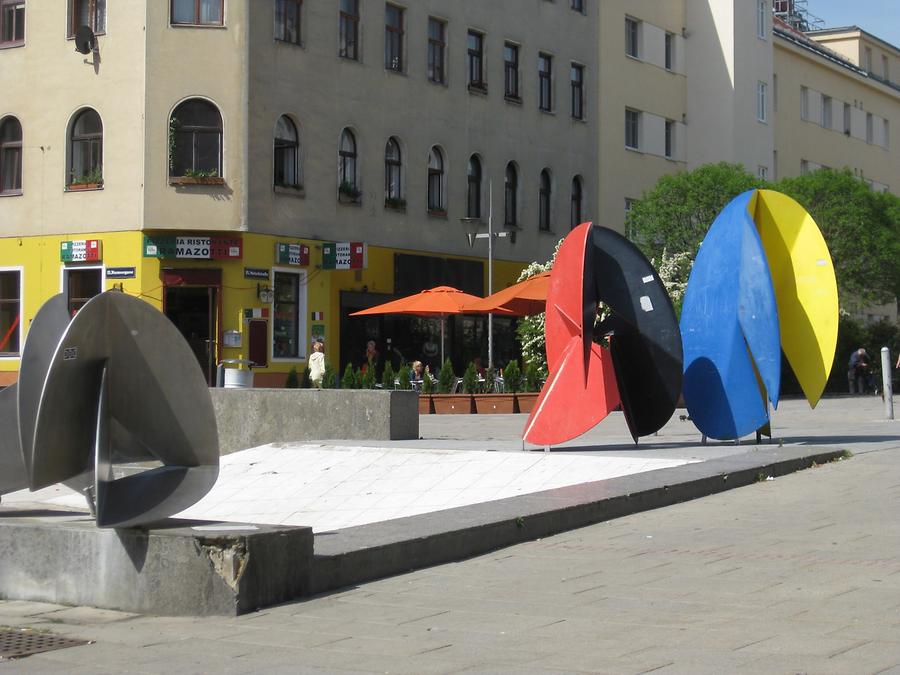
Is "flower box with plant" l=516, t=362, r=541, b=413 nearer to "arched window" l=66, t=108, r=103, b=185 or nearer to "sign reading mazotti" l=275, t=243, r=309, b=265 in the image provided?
"sign reading mazotti" l=275, t=243, r=309, b=265

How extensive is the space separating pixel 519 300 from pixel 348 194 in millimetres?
7117

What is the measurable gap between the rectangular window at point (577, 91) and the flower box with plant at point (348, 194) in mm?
11623

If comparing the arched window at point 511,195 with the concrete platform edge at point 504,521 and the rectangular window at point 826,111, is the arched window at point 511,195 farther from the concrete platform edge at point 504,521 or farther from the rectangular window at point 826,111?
the concrete platform edge at point 504,521

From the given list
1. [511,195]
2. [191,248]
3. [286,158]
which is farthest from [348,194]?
[511,195]

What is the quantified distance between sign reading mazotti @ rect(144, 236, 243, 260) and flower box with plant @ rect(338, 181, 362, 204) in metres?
4.00

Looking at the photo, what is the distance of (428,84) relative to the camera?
134 ft

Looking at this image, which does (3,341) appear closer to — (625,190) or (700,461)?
(625,190)

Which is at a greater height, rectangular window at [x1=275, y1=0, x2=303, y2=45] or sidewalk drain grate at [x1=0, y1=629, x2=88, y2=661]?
rectangular window at [x1=275, y1=0, x2=303, y2=45]

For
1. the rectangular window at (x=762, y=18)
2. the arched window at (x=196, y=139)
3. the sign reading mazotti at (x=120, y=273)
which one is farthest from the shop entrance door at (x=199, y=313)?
the rectangular window at (x=762, y=18)

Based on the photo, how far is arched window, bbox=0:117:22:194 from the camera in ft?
121

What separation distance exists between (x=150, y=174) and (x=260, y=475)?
19.3m

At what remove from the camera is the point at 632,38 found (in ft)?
169

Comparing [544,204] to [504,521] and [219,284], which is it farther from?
[504,521]

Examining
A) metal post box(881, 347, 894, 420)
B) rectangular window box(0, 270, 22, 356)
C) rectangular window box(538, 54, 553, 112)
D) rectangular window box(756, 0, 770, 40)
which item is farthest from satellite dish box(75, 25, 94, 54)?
rectangular window box(756, 0, 770, 40)
